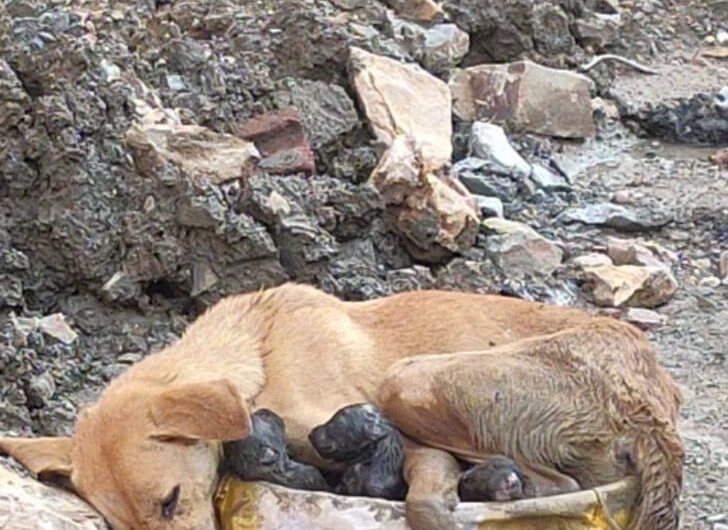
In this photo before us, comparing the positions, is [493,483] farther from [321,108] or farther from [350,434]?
[321,108]

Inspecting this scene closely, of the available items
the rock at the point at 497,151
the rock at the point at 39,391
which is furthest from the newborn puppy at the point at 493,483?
the rock at the point at 497,151

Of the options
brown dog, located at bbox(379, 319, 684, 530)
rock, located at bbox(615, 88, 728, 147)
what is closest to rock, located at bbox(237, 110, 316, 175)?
rock, located at bbox(615, 88, 728, 147)

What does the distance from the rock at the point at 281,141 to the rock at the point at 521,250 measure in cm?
103

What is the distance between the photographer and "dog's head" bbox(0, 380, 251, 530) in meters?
5.02

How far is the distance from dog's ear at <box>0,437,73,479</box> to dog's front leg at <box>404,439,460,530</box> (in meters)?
1.08

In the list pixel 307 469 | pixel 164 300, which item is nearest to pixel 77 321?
pixel 164 300

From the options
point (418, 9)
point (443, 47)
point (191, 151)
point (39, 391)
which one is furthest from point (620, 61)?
point (39, 391)

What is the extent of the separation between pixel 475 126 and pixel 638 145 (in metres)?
1.30

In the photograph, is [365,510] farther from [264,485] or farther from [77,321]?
[77,321]

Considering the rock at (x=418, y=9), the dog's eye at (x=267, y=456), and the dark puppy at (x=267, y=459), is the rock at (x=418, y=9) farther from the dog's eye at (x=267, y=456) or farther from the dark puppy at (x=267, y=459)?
the dog's eye at (x=267, y=456)

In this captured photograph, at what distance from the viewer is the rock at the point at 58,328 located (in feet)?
24.5

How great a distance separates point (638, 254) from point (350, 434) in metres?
3.89

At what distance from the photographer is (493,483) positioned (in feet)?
17.0

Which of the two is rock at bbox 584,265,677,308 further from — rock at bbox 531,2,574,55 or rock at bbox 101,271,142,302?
rock at bbox 531,2,574,55
